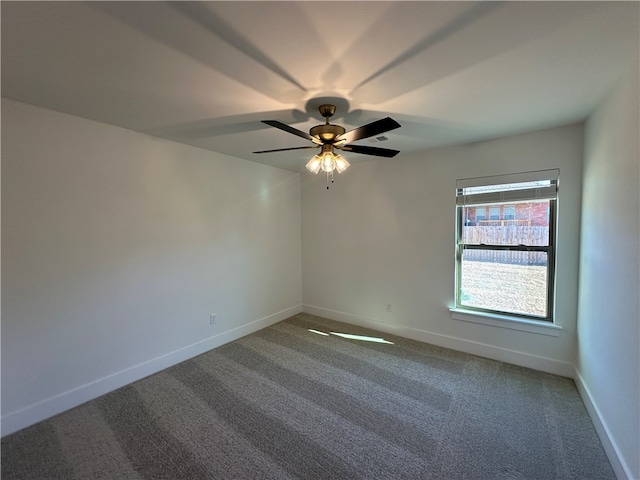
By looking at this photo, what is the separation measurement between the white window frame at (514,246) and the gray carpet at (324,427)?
19.3 inches

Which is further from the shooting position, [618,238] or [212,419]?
[212,419]

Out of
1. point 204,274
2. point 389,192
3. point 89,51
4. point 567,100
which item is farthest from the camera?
point 389,192

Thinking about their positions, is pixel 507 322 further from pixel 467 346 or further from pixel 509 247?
pixel 509 247

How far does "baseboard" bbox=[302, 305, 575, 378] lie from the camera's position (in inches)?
110

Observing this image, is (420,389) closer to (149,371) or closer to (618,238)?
(618,238)

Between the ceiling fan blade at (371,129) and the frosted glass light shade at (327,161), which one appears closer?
the ceiling fan blade at (371,129)

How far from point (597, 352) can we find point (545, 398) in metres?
0.63

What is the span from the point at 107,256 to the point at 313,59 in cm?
253

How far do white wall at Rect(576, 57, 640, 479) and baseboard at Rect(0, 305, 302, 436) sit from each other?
3.65 m

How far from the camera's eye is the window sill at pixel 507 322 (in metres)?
2.81

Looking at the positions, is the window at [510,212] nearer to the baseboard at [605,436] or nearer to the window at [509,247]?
the window at [509,247]

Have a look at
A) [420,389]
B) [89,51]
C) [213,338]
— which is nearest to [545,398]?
[420,389]

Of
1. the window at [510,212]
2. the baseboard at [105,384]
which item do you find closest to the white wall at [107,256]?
the baseboard at [105,384]

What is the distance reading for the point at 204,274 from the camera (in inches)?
132
